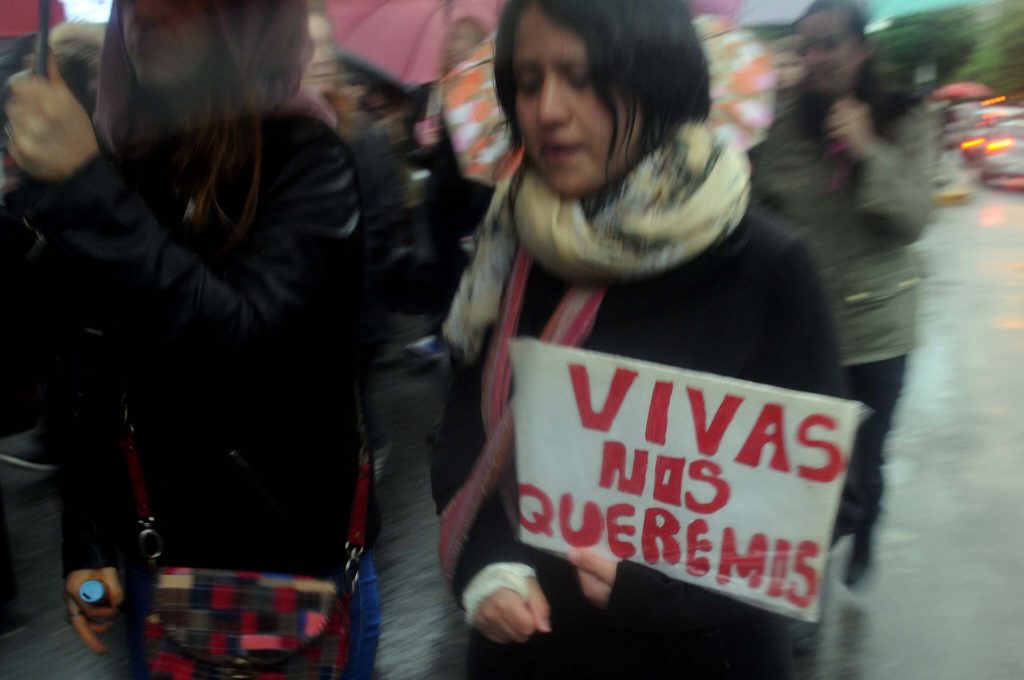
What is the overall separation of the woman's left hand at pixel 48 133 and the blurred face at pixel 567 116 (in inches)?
23.7

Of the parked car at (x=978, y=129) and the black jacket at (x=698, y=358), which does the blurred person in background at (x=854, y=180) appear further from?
the parked car at (x=978, y=129)

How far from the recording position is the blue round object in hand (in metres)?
1.73

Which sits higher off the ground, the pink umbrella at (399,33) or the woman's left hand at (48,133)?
the woman's left hand at (48,133)

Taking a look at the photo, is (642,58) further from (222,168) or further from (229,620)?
(229,620)

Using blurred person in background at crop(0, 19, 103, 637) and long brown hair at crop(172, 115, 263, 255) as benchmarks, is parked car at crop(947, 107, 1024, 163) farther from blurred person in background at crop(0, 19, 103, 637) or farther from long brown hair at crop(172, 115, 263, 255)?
long brown hair at crop(172, 115, 263, 255)

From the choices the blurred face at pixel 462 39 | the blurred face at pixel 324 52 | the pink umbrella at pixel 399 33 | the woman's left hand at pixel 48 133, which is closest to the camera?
the woman's left hand at pixel 48 133

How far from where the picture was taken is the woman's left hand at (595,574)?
1496mm

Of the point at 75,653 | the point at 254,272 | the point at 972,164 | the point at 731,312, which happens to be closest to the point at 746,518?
the point at 731,312

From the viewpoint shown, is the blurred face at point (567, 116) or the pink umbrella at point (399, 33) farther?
the pink umbrella at point (399, 33)

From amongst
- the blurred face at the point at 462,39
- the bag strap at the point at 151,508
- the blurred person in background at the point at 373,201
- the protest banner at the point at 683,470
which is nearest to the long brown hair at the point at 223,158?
the bag strap at the point at 151,508

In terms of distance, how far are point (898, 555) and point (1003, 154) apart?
15441 mm

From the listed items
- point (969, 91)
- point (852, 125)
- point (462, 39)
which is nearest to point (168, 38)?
point (852, 125)

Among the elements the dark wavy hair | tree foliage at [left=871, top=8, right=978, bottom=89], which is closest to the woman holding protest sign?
the dark wavy hair

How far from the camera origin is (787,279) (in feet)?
4.92
